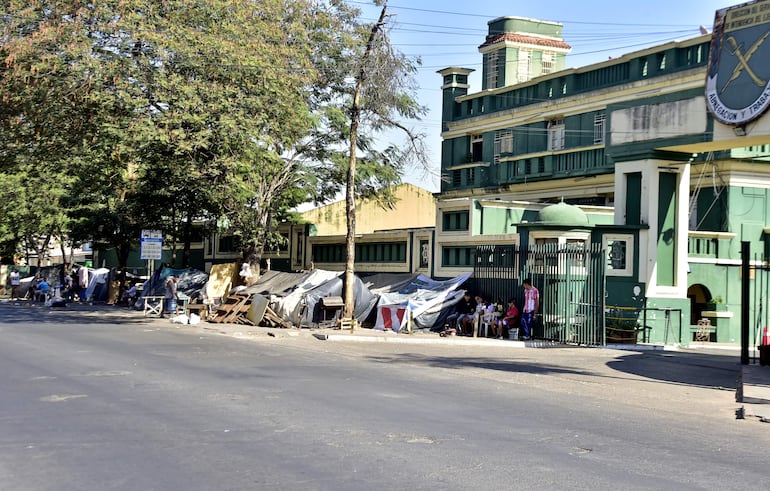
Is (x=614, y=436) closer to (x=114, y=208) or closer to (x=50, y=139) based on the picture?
(x=50, y=139)

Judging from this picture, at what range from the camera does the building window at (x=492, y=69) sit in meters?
38.3

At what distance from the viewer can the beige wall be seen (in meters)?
42.4

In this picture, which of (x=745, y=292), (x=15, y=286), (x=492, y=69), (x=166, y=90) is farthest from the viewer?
(x=15, y=286)

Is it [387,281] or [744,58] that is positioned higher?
[744,58]

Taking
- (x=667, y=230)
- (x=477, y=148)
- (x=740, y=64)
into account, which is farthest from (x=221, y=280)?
(x=740, y=64)

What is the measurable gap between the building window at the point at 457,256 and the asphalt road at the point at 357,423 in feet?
28.7

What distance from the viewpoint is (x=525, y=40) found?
3809 centimetres

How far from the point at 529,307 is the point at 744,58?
834 centimetres

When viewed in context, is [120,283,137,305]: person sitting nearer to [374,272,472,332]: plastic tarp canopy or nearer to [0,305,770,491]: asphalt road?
[374,272,472,332]: plastic tarp canopy

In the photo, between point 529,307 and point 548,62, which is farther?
point 548,62

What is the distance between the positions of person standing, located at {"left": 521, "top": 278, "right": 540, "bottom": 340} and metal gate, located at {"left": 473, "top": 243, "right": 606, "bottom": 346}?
0.22m

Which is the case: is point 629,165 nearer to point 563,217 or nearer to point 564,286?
point 563,217

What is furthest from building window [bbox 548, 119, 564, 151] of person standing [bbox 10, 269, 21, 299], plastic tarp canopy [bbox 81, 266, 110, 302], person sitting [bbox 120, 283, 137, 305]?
person standing [bbox 10, 269, 21, 299]

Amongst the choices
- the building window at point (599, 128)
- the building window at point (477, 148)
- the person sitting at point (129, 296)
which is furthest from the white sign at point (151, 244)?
the building window at point (599, 128)
